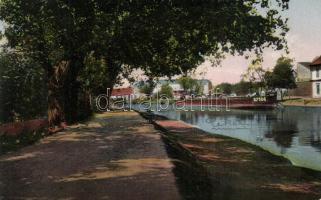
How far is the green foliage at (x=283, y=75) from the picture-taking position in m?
88.8

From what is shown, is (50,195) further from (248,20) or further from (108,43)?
(108,43)

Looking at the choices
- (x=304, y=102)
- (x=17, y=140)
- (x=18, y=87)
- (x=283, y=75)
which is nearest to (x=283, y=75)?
(x=283, y=75)

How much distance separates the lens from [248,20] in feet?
47.6

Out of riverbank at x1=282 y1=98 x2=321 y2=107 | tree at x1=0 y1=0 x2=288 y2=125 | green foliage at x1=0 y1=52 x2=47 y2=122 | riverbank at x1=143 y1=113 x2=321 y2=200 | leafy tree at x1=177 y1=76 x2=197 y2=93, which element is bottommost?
riverbank at x1=143 y1=113 x2=321 y2=200

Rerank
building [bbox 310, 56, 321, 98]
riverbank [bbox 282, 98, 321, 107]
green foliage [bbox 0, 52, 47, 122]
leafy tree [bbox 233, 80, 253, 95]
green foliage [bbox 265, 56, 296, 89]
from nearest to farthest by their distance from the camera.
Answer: green foliage [bbox 0, 52, 47, 122] → riverbank [bbox 282, 98, 321, 107] → building [bbox 310, 56, 321, 98] → green foliage [bbox 265, 56, 296, 89] → leafy tree [bbox 233, 80, 253, 95]

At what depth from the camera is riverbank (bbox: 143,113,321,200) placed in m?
12.3

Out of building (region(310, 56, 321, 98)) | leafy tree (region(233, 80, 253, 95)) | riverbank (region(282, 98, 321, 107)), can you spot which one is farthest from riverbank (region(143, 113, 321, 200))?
leafy tree (region(233, 80, 253, 95))

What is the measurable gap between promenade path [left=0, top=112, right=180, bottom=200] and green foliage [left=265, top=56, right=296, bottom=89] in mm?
75496

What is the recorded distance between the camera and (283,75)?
291ft

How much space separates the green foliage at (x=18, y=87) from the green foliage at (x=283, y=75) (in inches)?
2677

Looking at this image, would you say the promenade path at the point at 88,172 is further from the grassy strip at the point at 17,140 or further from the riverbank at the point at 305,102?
the riverbank at the point at 305,102

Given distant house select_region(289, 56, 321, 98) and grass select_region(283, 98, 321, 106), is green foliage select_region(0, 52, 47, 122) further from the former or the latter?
distant house select_region(289, 56, 321, 98)

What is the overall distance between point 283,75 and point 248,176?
3019 inches

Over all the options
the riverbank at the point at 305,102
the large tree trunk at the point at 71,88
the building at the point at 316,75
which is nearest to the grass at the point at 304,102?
the riverbank at the point at 305,102
